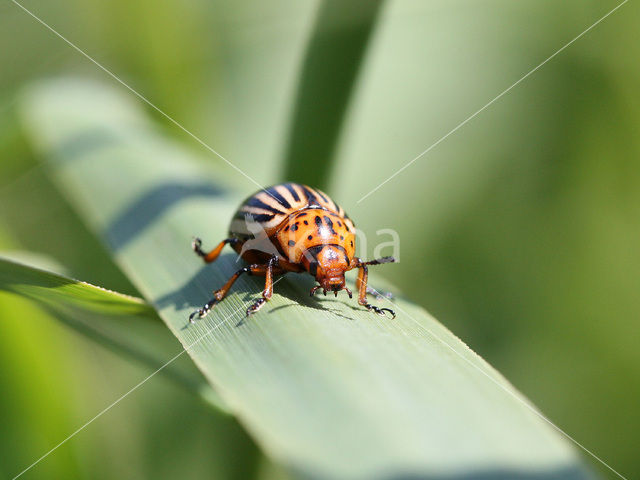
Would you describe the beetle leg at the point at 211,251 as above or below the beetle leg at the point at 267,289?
above

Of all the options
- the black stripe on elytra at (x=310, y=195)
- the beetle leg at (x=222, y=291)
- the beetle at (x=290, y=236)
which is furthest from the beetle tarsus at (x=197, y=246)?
the black stripe on elytra at (x=310, y=195)

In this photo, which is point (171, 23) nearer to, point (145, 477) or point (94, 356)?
point (94, 356)

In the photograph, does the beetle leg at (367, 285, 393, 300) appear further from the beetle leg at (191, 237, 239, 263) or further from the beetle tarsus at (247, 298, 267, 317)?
the beetle leg at (191, 237, 239, 263)

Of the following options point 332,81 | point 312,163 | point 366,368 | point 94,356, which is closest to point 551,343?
point 312,163

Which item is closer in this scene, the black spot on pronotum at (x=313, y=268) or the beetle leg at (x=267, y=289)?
the beetle leg at (x=267, y=289)

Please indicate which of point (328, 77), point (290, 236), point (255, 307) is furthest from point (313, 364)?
point (328, 77)

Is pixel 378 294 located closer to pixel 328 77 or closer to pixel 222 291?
pixel 222 291

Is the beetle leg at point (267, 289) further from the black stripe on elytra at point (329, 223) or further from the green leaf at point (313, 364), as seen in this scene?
the black stripe on elytra at point (329, 223)
